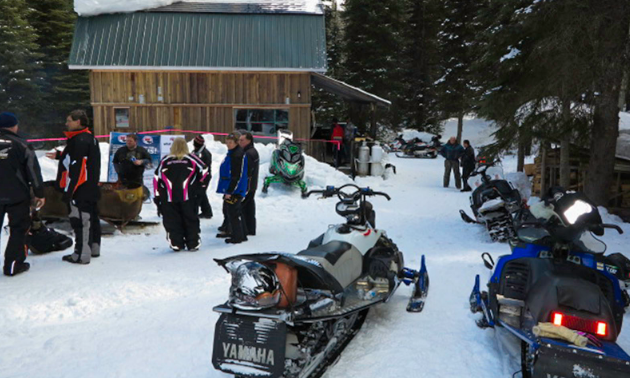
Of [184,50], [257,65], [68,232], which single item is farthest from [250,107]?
[68,232]

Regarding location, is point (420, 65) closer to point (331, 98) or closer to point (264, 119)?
point (331, 98)

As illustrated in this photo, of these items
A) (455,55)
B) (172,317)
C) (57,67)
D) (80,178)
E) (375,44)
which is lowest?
(172,317)

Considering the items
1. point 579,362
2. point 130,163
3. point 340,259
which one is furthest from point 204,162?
point 579,362

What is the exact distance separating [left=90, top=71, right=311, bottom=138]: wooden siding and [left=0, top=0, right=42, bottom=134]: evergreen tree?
12.7m

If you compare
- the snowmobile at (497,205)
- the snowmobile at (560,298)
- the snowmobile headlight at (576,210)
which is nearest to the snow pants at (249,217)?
the snowmobile at (497,205)

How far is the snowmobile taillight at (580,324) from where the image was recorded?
2973 millimetres

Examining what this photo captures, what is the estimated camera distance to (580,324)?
301cm

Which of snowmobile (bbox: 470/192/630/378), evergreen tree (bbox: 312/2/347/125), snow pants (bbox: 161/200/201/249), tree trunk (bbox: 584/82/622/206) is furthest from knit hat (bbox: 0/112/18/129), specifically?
evergreen tree (bbox: 312/2/347/125)

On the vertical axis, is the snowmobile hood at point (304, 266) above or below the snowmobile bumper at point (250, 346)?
above

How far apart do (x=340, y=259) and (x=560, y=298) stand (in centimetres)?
153

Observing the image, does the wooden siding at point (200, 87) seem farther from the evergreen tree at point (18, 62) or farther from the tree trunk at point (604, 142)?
the evergreen tree at point (18, 62)

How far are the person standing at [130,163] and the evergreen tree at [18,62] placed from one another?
23.4 m

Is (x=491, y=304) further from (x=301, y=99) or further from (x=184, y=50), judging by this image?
(x=184, y=50)

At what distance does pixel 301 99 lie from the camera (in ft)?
59.0
